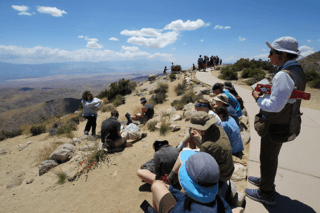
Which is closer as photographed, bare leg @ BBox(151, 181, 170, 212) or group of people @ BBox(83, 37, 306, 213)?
group of people @ BBox(83, 37, 306, 213)

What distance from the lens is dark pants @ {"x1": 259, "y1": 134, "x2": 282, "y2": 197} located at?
6.20 feet

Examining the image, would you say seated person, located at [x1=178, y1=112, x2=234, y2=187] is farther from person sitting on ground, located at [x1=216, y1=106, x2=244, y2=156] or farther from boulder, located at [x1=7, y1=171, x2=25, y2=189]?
boulder, located at [x1=7, y1=171, x2=25, y2=189]

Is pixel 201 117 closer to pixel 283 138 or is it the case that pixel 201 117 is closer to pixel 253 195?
pixel 283 138

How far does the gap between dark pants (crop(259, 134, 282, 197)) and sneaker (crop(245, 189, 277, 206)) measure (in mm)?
143

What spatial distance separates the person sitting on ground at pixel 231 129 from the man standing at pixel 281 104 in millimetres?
1030

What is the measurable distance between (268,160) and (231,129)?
1091 mm

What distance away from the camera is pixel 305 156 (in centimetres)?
313

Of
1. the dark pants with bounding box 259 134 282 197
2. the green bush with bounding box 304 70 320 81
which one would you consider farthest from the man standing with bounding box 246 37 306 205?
the green bush with bounding box 304 70 320 81

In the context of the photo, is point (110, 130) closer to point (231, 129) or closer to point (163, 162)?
point (163, 162)

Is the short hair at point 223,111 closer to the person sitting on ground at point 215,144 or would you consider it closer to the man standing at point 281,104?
the person sitting on ground at point 215,144

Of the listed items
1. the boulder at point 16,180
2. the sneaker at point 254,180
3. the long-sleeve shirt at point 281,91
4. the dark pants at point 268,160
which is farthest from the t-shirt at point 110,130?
the long-sleeve shirt at point 281,91

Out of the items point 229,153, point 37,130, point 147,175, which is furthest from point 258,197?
point 37,130

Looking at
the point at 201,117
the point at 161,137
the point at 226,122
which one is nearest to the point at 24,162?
the point at 161,137

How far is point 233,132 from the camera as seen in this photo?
3.06 metres
